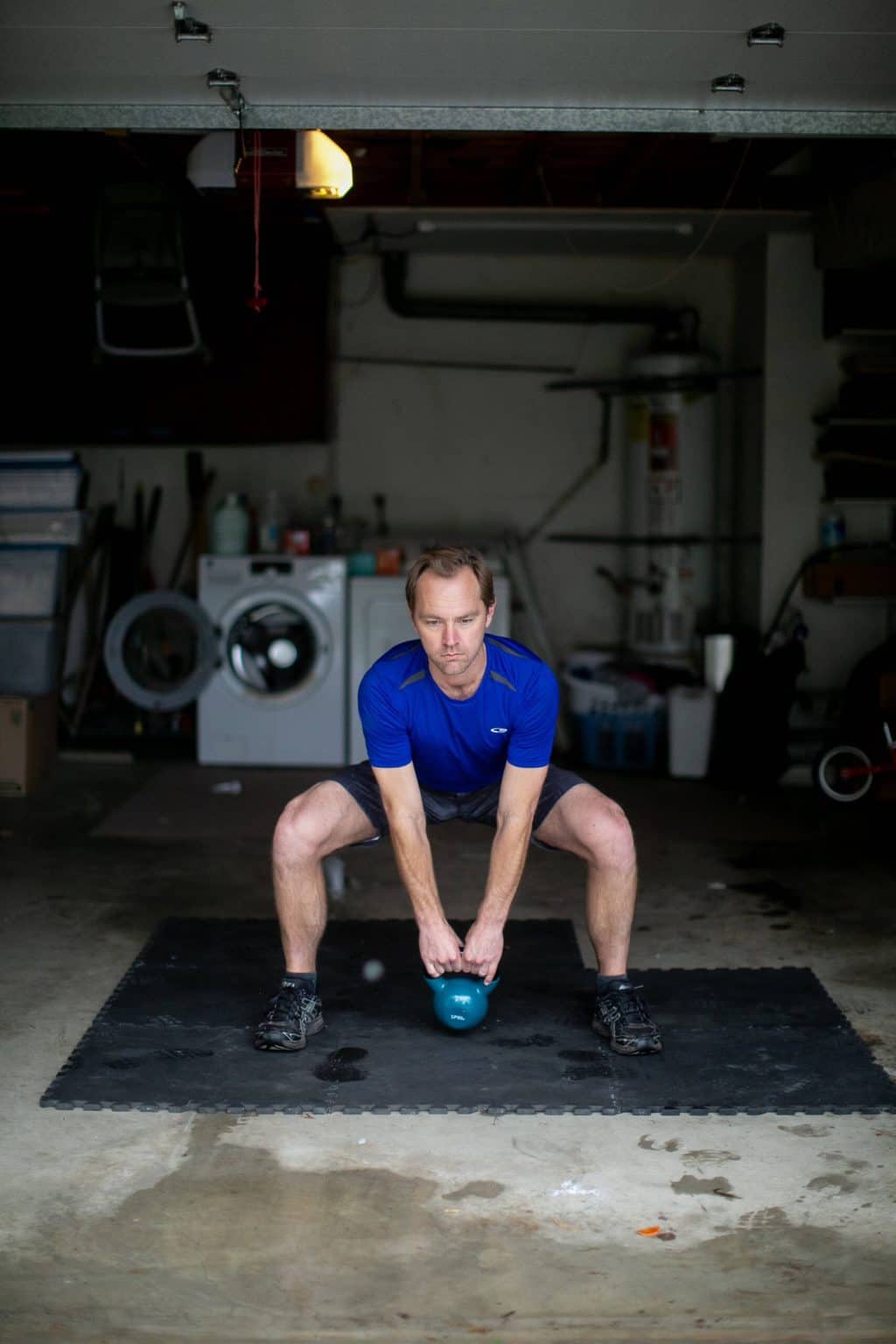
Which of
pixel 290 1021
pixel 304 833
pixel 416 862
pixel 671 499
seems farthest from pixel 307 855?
pixel 671 499

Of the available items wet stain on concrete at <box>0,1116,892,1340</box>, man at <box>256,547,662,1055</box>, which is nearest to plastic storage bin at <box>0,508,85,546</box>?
man at <box>256,547,662,1055</box>

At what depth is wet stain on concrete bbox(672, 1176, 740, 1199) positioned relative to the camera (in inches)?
113

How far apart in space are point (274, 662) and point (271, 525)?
0.71 m

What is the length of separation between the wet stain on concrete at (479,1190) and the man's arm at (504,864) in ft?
2.18

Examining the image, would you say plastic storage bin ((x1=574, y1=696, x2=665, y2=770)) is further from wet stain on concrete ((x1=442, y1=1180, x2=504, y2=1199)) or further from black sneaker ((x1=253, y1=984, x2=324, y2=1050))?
wet stain on concrete ((x1=442, y1=1180, x2=504, y2=1199))

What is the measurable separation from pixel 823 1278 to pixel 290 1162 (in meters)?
1.09

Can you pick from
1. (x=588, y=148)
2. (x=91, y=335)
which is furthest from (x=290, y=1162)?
(x=91, y=335)

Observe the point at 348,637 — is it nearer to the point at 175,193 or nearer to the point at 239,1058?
the point at 175,193

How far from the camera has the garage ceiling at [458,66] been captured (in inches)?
132

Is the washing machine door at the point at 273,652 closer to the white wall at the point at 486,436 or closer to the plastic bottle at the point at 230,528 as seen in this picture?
the plastic bottle at the point at 230,528

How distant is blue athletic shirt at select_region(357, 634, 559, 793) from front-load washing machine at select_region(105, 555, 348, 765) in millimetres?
3651

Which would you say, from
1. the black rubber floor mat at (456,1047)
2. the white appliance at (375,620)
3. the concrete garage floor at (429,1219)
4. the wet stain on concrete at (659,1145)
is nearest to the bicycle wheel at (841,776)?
the white appliance at (375,620)

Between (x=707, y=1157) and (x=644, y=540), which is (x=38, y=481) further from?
(x=707, y=1157)

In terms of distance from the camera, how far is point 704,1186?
2.90 meters
